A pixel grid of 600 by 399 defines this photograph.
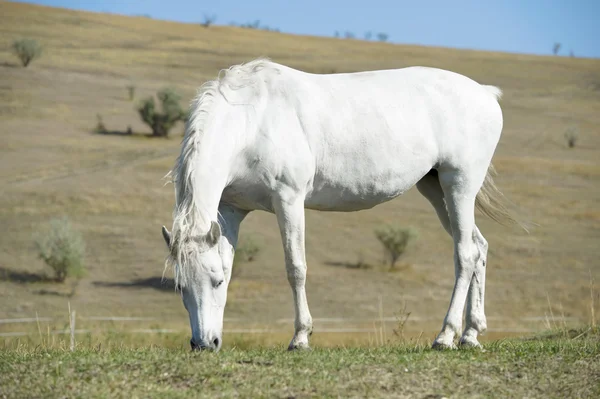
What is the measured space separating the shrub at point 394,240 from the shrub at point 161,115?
866 inches

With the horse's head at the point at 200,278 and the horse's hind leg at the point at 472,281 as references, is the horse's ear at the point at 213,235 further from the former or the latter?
the horse's hind leg at the point at 472,281

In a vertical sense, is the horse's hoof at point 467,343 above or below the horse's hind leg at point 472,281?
below

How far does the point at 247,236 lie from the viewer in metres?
37.9

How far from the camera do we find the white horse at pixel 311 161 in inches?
269

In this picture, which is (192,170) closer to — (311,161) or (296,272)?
(311,161)

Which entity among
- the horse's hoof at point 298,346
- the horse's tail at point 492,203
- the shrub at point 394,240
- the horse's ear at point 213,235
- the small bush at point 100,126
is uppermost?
the small bush at point 100,126

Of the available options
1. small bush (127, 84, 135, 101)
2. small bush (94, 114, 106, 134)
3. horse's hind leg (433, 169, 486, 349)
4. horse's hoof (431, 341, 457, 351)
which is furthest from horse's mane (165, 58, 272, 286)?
small bush (127, 84, 135, 101)

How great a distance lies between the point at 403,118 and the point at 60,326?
20404 millimetres

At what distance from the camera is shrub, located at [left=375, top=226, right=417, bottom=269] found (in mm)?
38375

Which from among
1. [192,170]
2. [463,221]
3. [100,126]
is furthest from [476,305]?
[100,126]

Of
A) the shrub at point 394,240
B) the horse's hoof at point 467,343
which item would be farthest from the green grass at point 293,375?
the shrub at point 394,240

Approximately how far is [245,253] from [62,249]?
7.89 meters

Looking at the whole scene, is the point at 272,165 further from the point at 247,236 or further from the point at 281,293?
the point at 247,236

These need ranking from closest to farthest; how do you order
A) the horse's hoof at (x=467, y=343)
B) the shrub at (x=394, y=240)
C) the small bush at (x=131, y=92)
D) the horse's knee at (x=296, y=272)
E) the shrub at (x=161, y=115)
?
1. the horse's knee at (x=296, y=272)
2. the horse's hoof at (x=467, y=343)
3. the shrub at (x=394, y=240)
4. the shrub at (x=161, y=115)
5. the small bush at (x=131, y=92)
